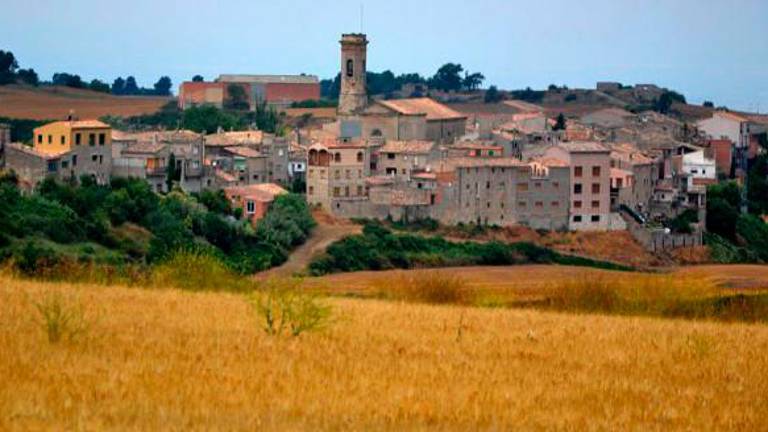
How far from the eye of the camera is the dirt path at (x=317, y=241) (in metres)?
45.0

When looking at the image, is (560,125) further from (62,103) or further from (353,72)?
→ (62,103)

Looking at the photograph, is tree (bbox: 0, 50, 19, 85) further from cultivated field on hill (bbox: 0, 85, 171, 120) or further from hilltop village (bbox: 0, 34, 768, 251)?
hilltop village (bbox: 0, 34, 768, 251)

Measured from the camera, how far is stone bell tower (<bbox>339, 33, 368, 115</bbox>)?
7325cm

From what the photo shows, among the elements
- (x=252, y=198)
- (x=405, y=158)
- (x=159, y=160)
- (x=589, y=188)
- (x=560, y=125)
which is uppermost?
(x=560, y=125)

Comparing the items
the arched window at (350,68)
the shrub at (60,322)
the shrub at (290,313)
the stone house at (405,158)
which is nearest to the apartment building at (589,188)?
the stone house at (405,158)

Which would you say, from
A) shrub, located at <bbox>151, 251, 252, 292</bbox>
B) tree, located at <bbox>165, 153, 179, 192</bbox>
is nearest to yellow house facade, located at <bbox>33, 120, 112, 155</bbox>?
tree, located at <bbox>165, 153, 179, 192</bbox>

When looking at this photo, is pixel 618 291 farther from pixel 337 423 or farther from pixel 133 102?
pixel 133 102

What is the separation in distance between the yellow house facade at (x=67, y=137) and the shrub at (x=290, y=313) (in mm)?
30493

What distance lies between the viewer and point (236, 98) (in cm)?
8744

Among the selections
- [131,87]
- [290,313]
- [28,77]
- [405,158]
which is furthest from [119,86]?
[290,313]

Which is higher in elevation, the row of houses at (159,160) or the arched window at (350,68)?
the arched window at (350,68)

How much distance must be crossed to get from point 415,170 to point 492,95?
56.3m

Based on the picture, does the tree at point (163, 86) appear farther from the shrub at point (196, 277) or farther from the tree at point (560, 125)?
the shrub at point (196, 277)

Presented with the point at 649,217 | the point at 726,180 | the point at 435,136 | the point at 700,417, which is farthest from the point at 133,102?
the point at 700,417
